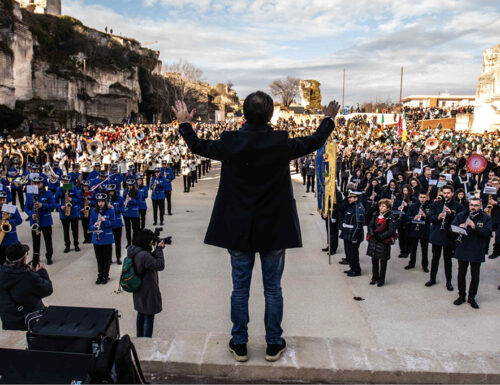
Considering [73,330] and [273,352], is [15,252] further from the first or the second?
[273,352]

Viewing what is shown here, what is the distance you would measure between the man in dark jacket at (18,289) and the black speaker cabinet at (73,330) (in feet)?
4.20

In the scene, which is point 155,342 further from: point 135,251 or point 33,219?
point 33,219

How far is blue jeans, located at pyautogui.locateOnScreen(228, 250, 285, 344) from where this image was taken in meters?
2.93

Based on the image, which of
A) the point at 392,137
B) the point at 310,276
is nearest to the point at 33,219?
the point at 310,276

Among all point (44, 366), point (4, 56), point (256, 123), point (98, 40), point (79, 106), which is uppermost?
point (98, 40)

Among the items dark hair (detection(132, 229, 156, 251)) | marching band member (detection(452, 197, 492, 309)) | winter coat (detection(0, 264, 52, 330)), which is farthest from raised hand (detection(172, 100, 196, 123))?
marching band member (detection(452, 197, 492, 309))

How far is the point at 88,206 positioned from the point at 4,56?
1275 inches

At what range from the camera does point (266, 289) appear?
3.04m

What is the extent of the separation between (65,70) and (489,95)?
43.0m

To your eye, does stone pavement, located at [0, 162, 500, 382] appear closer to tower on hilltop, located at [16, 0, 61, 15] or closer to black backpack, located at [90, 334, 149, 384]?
black backpack, located at [90, 334, 149, 384]

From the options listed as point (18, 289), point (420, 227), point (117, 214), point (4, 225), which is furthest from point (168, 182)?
point (18, 289)

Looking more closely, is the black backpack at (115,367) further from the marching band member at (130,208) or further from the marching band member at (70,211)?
the marching band member at (70,211)

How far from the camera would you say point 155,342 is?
3281 millimetres

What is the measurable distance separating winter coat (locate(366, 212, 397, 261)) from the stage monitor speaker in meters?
5.76
